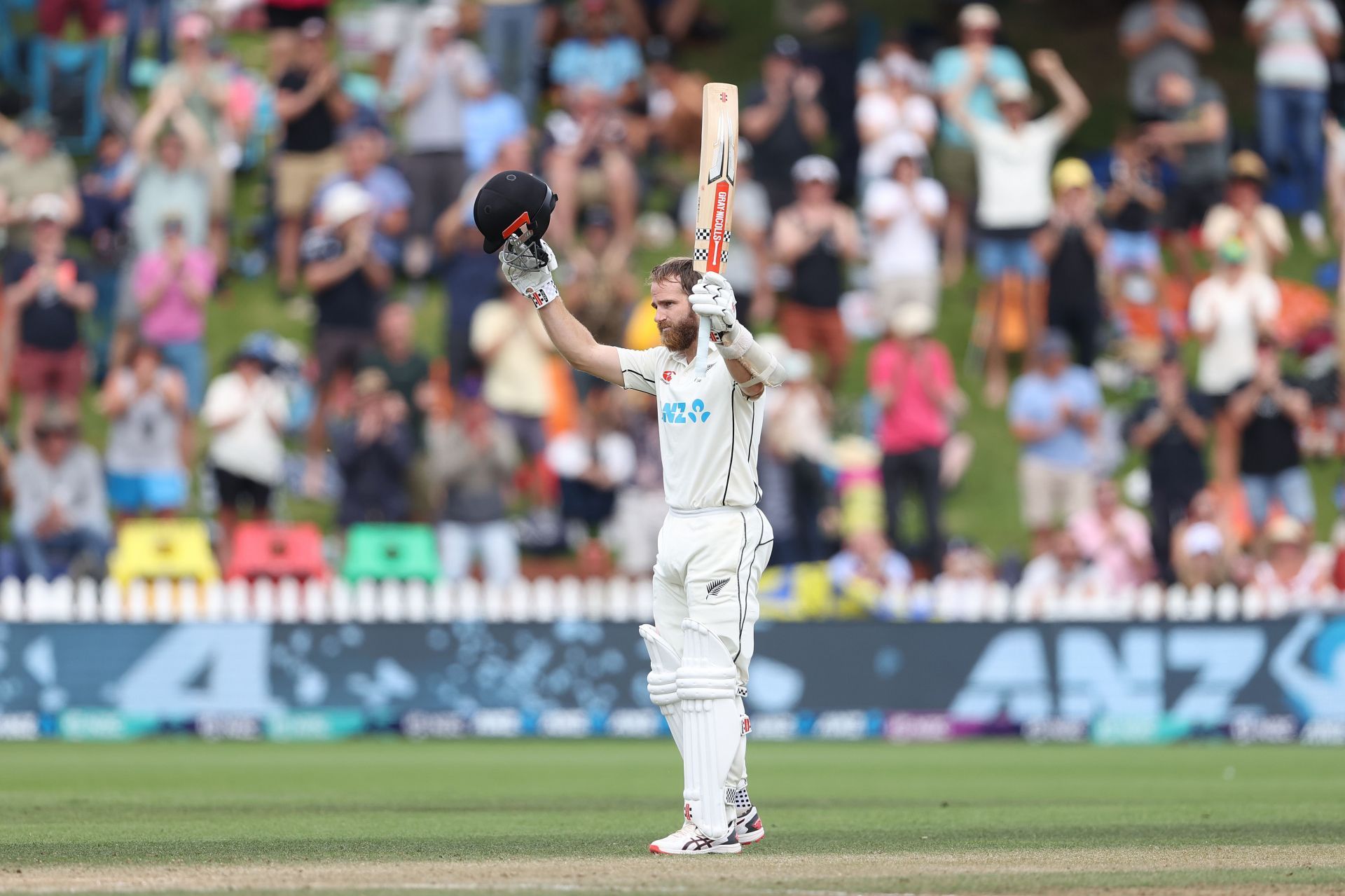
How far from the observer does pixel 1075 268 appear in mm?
18531

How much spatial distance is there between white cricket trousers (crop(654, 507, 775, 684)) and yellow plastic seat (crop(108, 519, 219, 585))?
8.70 meters

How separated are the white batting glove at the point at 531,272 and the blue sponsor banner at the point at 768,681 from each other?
744cm

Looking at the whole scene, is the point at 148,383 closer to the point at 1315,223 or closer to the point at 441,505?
the point at 441,505

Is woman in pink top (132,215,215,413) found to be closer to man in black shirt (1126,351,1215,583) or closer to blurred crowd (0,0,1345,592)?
blurred crowd (0,0,1345,592)

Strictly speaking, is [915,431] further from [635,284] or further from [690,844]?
[690,844]

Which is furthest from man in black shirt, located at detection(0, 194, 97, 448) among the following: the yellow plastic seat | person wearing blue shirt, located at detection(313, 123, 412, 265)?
person wearing blue shirt, located at detection(313, 123, 412, 265)

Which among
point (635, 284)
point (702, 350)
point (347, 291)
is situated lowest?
point (702, 350)

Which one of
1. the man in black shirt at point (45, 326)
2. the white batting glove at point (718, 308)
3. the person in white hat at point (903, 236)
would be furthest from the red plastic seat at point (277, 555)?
the white batting glove at point (718, 308)

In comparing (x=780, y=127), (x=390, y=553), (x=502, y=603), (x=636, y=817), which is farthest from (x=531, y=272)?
(x=780, y=127)

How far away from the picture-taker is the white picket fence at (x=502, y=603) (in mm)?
15625

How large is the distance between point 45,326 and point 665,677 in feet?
35.8

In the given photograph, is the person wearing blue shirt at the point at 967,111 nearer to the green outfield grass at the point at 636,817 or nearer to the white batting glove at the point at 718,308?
the green outfield grass at the point at 636,817

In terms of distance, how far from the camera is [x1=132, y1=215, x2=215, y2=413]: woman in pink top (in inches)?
701

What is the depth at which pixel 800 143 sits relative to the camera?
63.2ft
